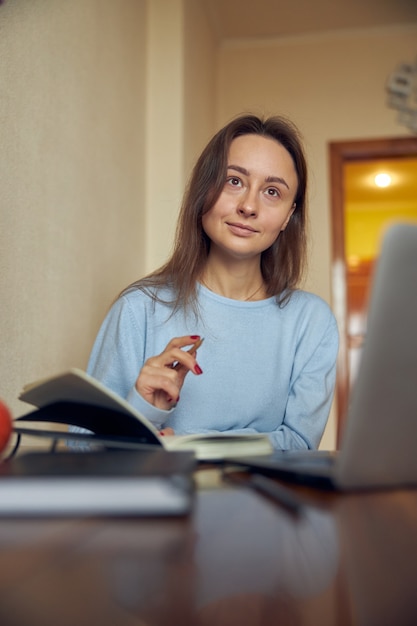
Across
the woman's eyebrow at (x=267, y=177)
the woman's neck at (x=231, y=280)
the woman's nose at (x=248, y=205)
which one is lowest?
the woman's neck at (x=231, y=280)

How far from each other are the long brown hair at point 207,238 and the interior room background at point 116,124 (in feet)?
0.90

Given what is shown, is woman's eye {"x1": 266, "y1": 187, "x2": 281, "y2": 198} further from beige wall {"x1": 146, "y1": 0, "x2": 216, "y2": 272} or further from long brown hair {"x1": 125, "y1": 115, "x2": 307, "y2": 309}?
beige wall {"x1": 146, "y1": 0, "x2": 216, "y2": 272}

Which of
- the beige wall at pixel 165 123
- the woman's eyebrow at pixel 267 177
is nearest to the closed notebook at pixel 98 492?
the woman's eyebrow at pixel 267 177

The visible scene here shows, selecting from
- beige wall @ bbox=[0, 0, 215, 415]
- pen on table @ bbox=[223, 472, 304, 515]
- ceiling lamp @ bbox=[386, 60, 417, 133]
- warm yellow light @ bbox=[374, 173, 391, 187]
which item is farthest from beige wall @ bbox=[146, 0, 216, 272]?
warm yellow light @ bbox=[374, 173, 391, 187]

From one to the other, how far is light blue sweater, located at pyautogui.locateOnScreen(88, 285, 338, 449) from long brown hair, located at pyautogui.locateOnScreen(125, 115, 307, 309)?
0.06 m

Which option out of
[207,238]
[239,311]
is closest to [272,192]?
[207,238]

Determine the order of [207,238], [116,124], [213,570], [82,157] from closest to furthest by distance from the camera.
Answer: [213,570], [207,238], [82,157], [116,124]

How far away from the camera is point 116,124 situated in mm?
2201

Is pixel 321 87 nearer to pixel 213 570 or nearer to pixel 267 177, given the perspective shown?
pixel 267 177

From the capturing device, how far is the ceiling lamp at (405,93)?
350cm

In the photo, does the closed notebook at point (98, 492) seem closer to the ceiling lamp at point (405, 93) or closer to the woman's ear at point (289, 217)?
the woman's ear at point (289, 217)

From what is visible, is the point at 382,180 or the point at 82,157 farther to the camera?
A: the point at 382,180

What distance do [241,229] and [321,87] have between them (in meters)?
2.40

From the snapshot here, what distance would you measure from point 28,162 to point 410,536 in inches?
48.6
